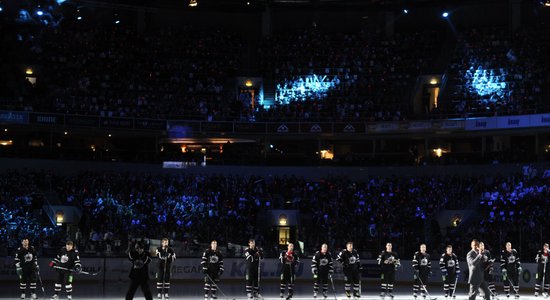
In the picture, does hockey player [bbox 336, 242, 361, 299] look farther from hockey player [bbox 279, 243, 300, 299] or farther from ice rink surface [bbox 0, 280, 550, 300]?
hockey player [bbox 279, 243, 300, 299]

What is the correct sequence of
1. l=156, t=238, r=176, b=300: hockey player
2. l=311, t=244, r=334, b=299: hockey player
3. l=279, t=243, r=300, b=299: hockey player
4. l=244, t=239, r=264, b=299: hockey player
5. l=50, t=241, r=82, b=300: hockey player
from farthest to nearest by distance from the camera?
l=279, t=243, r=300, b=299: hockey player → l=311, t=244, r=334, b=299: hockey player → l=244, t=239, r=264, b=299: hockey player → l=156, t=238, r=176, b=300: hockey player → l=50, t=241, r=82, b=300: hockey player

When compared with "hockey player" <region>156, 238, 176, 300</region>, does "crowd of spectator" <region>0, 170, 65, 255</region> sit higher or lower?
higher

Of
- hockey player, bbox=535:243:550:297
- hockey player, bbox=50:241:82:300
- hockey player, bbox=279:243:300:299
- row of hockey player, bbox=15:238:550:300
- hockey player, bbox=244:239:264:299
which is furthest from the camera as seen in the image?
hockey player, bbox=535:243:550:297

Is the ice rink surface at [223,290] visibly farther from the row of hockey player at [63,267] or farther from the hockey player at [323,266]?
the hockey player at [323,266]

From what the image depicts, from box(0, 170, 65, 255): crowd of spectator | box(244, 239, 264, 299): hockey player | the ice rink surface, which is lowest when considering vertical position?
the ice rink surface

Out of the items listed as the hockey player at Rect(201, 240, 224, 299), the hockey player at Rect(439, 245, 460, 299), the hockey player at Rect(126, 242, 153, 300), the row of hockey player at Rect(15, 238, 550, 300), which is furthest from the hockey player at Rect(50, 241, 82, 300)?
the hockey player at Rect(439, 245, 460, 299)

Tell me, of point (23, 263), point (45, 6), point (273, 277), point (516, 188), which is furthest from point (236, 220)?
point (45, 6)

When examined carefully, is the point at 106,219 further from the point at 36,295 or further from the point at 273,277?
the point at 36,295

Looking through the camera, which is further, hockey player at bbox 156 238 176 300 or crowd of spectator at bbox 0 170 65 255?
crowd of spectator at bbox 0 170 65 255

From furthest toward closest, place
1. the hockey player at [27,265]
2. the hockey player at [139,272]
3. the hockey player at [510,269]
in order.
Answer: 1. the hockey player at [510,269]
2. the hockey player at [27,265]
3. the hockey player at [139,272]

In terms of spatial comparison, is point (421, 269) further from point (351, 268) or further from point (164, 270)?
point (164, 270)

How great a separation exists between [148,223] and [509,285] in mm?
20969

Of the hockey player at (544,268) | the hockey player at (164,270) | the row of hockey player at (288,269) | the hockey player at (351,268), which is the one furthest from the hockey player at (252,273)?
the hockey player at (544,268)

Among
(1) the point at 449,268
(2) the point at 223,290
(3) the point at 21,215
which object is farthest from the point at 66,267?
(3) the point at 21,215
